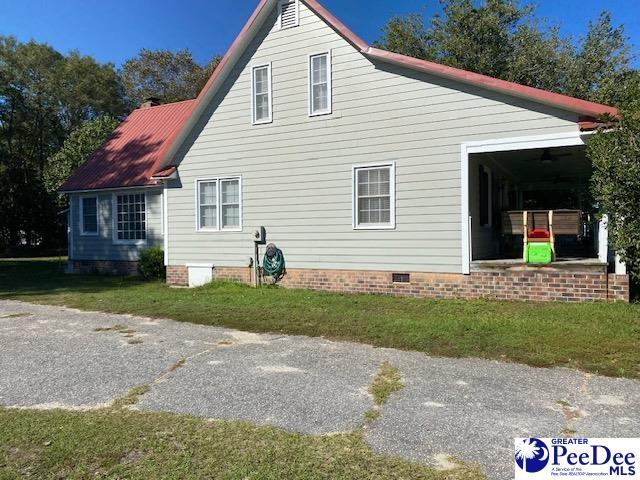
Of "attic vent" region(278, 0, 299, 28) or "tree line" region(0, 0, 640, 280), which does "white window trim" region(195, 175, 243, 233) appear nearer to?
"attic vent" region(278, 0, 299, 28)

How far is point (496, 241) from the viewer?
1401cm

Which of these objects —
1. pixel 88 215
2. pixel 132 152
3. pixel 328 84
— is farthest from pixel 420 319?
pixel 88 215

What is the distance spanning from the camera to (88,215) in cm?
1847

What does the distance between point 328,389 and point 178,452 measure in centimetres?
181

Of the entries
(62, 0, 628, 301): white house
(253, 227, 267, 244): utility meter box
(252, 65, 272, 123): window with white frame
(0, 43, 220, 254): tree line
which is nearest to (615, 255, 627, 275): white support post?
(62, 0, 628, 301): white house

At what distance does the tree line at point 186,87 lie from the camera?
7629 millimetres

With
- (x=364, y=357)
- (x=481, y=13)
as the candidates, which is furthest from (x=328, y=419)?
(x=481, y=13)

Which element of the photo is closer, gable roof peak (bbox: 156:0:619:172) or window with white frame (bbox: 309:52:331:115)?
gable roof peak (bbox: 156:0:619:172)

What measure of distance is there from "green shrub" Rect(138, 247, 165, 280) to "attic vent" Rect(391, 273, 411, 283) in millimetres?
7747

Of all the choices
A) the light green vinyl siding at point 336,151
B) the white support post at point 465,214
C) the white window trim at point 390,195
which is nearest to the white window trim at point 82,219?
the light green vinyl siding at point 336,151

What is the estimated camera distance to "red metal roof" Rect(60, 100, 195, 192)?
56.7 ft

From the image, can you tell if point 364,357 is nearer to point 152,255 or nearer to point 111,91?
point 152,255

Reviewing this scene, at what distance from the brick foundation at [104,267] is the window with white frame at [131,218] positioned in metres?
0.81

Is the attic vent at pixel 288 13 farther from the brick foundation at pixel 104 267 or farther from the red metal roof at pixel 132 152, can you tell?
the brick foundation at pixel 104 267
